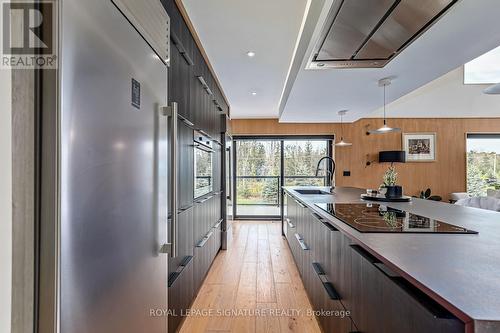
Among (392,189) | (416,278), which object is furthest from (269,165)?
(416,278)

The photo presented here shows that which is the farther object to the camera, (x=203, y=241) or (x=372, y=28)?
(x=203, y=241)

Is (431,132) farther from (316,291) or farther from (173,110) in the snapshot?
(173,110)

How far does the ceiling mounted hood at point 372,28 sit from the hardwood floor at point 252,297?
2.20 metres

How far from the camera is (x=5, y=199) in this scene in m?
0.59

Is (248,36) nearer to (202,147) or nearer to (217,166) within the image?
(202,147)

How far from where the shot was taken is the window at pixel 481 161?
6.14 m

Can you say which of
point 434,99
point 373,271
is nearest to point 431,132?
point 434,99

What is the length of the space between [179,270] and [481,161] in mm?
7567

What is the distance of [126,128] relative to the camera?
94 cm

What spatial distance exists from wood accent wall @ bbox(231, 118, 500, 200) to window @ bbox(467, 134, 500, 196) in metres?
0.22

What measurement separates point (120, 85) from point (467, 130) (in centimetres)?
776

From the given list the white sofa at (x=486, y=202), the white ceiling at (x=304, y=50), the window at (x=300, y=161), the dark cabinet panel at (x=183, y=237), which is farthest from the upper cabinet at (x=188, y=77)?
the white sofa at (x=486, y=202)

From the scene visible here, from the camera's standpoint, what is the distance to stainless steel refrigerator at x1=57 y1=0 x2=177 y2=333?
2.20 feet

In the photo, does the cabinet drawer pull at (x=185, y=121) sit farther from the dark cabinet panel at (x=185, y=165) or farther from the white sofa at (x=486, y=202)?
the white sofa at (x=486, y=202)
